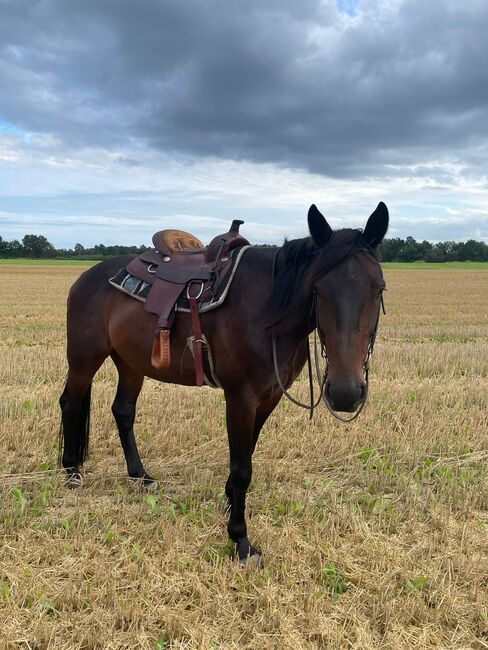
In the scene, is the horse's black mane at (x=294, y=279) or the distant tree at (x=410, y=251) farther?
the distant tree at (x=410, y=251)

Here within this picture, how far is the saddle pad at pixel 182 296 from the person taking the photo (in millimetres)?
Result: 3600

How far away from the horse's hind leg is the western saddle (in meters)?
1.13

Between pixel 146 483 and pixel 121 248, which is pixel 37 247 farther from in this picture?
pixel 146 483

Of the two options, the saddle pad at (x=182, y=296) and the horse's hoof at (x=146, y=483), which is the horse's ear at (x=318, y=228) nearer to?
the saddle pad at (x=182, y=296)

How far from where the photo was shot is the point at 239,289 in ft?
11.8

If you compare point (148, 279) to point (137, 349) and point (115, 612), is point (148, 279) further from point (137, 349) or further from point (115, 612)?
point (115, 612)

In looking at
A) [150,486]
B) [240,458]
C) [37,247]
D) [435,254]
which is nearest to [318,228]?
[240,458]

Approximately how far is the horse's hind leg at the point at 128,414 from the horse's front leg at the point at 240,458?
1.32 meters

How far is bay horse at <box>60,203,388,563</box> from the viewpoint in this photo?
2787 millimetres

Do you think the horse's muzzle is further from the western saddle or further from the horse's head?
the western saddle

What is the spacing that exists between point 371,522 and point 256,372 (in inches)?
61.4

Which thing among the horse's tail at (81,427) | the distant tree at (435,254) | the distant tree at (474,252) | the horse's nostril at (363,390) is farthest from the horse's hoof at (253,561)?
the distant tree at (474,252)

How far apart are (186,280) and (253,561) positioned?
211cm

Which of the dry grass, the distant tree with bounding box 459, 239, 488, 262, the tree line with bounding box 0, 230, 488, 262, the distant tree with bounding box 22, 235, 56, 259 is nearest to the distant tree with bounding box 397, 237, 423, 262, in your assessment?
the tree line with bounding box 0, 230, 488, 262
